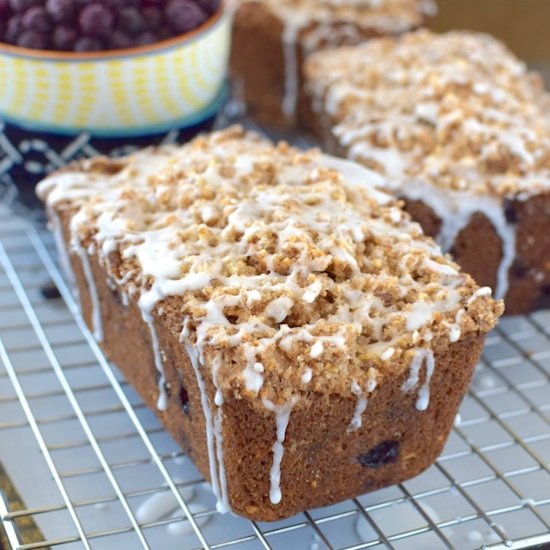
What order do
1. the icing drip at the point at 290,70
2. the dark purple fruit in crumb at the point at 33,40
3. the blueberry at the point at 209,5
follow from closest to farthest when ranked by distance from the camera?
the dark purple fruit in crumb at the point at 33,40, the blueberry at the point at 209,5, the icing drip at the point at 290,70

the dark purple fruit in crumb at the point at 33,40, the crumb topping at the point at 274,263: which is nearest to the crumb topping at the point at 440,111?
the crumb topping at the point at 274,263

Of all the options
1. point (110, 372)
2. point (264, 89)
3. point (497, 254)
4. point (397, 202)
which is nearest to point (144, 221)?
point (110, 372)

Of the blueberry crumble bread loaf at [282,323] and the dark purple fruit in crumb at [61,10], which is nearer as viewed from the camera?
the blueberry crumble bread loaf at [282,323]

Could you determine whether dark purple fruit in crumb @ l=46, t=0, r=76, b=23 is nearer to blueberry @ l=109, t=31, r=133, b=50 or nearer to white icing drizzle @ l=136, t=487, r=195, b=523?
blueberry @ l=109, t=31, r=133, b=50

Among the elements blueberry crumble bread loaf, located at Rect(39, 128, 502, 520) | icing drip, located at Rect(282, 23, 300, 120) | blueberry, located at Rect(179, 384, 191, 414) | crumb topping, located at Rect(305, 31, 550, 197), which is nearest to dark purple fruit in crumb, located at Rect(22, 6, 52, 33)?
blueberry crumble bread loaf, located at Rect(39, 128, 502, 520)

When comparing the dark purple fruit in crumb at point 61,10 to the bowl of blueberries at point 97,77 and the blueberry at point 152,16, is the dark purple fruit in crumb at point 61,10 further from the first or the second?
the blueberry at point 152,16

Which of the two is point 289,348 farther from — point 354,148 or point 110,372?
point 354,148

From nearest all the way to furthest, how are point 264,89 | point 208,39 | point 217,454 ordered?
point 217,454 → point 208,39 → point 264,89
